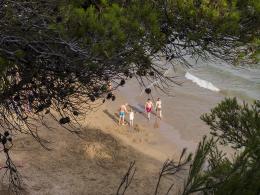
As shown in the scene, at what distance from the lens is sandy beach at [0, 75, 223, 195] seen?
14.7 m

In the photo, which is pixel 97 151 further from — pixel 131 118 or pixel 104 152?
pixel 131 118

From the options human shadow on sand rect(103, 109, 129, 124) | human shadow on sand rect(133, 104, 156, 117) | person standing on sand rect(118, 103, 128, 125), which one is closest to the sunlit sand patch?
person standing on sand rect(118, 103, 128, 125)

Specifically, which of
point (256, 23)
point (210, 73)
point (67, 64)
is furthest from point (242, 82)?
point (67, 64)

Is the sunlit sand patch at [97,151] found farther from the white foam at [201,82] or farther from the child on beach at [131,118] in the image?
the white foam at [201,82]

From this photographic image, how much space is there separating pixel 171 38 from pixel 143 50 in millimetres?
1129

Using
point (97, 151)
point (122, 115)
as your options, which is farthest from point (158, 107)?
point (97, 151)

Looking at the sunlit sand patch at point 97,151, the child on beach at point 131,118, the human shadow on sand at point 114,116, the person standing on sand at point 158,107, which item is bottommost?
the sunlit sand patch at point 97,151

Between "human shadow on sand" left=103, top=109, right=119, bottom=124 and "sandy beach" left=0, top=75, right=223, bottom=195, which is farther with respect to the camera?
"human shadow on sand" left=103, top=109, right=119, bottom=124

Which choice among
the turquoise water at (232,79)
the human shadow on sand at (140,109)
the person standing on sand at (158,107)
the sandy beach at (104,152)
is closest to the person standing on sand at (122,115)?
the sandy beach at (104,152)

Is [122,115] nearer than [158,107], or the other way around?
[122,115]

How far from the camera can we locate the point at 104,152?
1702cm

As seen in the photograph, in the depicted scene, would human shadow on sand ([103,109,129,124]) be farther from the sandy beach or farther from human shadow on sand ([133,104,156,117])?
human shadow on sand ([133,104,156,117])

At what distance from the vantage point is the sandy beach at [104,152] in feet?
48.3

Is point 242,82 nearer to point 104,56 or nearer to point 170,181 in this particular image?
point 170,181
